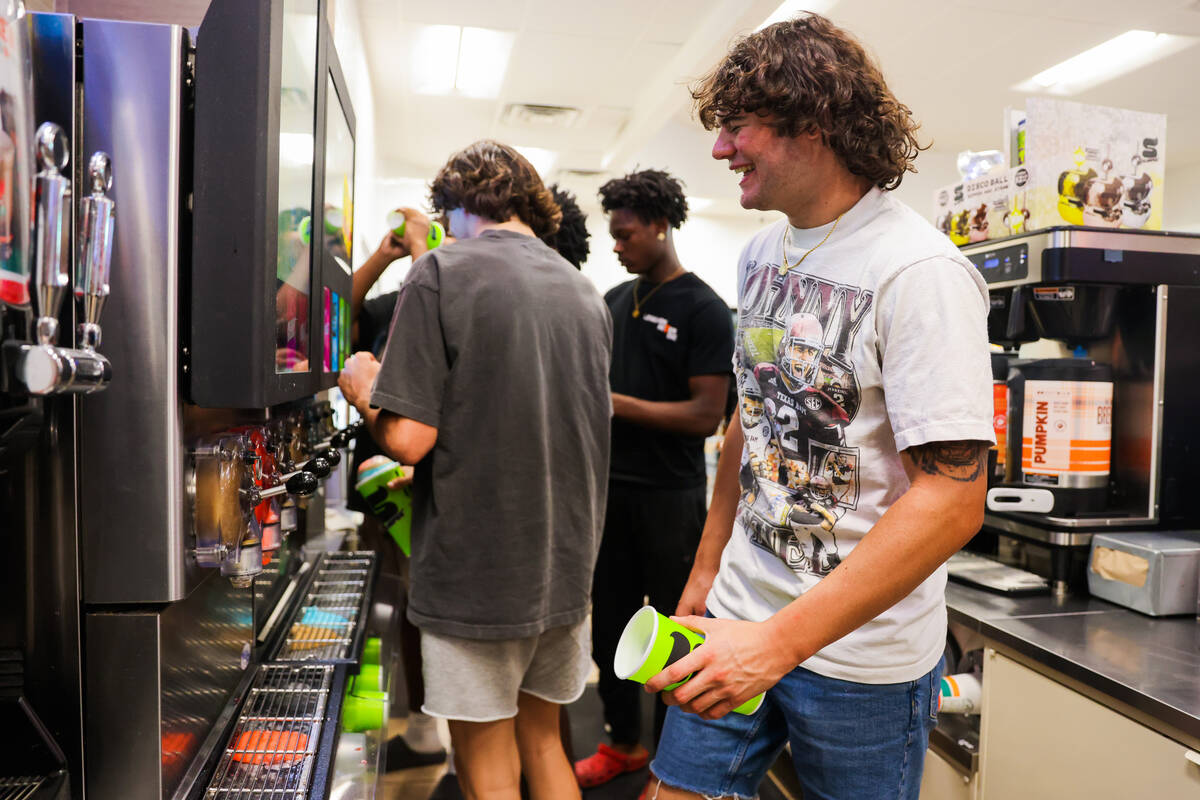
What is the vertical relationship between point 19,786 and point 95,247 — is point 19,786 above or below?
below

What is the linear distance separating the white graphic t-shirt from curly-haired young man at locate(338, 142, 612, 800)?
47cm

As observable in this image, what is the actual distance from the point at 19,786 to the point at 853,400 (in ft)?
3.54

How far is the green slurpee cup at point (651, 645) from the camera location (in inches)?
38.5

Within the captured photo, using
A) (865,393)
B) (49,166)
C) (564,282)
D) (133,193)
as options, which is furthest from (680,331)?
(49,166)

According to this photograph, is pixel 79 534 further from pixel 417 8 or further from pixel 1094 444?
pixel 417 8

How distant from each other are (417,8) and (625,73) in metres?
1.49

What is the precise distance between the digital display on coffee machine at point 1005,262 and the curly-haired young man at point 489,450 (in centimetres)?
97

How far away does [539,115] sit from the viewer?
21.1ft

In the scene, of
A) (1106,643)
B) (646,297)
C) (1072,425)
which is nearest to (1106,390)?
(1072,425)

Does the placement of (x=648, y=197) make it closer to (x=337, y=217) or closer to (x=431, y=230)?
(x=431, y=230)

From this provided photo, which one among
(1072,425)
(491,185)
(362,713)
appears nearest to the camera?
(362,713)

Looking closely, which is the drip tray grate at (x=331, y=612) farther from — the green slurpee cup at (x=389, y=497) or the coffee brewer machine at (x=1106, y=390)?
the coffee brewer machine at (x=1106, y=390)

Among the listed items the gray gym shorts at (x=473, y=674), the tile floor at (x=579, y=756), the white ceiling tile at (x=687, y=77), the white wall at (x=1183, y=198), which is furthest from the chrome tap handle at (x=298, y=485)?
the white wall at (x=1183, y=198)

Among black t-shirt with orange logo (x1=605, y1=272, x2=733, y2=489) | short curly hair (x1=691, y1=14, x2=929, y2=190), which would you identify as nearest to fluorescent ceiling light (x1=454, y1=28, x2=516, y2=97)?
black t-shirt with orange logo (x1=605, y1=272, x2=733, y2=489)
